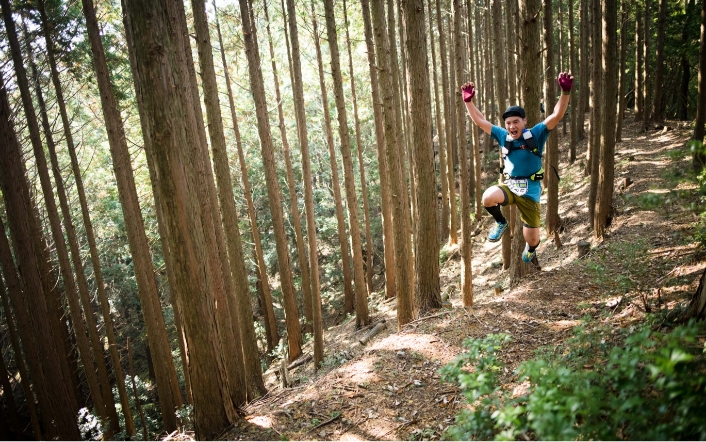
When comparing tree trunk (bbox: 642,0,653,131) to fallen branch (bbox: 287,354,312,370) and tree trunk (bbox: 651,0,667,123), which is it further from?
fallen branch (bbox: 287,354,312,370)

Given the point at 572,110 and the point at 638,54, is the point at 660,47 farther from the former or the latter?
the point at 572,110

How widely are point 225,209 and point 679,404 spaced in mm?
8805

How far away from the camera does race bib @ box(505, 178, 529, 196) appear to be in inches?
230

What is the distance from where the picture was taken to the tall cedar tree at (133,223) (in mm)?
9055

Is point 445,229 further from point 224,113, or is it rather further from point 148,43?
point 148,43

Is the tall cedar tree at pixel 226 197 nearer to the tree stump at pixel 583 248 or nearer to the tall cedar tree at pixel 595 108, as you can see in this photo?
the tree stump at pixel 583 248

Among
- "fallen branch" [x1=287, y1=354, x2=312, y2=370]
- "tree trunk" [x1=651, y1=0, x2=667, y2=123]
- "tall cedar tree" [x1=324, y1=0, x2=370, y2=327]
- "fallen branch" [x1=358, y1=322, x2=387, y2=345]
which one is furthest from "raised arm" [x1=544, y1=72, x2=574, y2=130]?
"tree trunk" [x1=651, y1=0, x2=667, y2=123]

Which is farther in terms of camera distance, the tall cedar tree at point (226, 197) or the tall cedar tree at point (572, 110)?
the tall cedar tree at point (572, 110)

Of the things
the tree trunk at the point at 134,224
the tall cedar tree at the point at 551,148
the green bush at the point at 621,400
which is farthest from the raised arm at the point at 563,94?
the tree trunk at the point at 134,224

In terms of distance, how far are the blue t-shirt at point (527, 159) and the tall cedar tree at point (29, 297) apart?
35.9 feet

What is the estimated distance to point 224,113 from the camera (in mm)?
19750

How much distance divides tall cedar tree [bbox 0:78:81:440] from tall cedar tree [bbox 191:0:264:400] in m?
4.56

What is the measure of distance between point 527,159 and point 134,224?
370 inches

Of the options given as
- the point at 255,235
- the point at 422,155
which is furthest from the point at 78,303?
A: the point at 422,155
